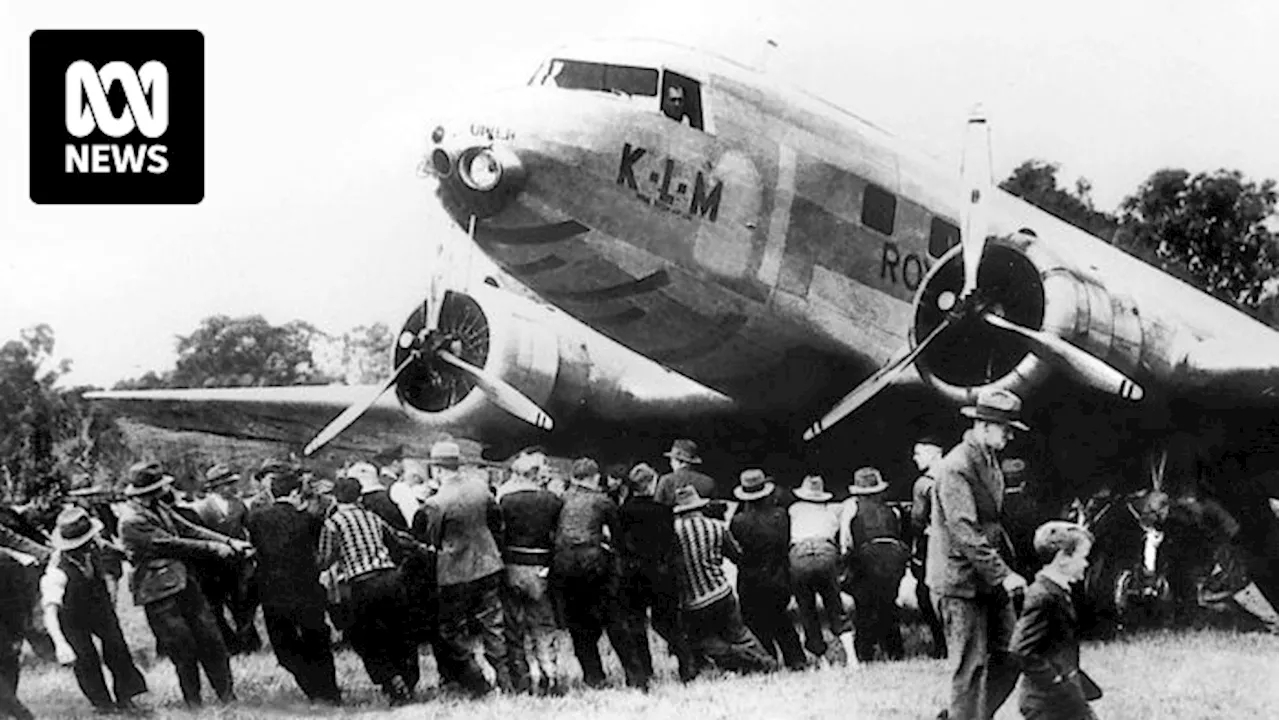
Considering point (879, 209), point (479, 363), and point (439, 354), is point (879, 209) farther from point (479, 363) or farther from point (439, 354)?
point (439, 354)

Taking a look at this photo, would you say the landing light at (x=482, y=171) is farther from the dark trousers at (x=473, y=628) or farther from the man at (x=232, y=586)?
the man at (x=232, y=586)

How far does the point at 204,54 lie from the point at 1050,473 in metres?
5.11

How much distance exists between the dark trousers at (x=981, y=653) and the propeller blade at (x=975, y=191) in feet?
5.31

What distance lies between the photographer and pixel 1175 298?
8094 mm

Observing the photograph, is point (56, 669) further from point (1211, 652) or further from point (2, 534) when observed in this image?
point (1211, 652)

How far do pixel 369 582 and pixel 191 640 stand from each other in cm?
92

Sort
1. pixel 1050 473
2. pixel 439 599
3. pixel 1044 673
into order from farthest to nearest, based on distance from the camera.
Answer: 1. pixel 1050 473
2. pixel 439 599
3. pixel 1044 673

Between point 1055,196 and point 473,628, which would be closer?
point 473,628

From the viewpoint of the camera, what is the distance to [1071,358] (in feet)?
23.7

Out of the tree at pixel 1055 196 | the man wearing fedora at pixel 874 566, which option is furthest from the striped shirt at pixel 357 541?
the tree at pixel 1055 196

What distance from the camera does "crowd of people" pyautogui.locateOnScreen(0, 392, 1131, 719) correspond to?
7.10 meters

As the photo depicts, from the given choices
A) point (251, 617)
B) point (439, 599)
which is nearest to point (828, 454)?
point (439, 599)

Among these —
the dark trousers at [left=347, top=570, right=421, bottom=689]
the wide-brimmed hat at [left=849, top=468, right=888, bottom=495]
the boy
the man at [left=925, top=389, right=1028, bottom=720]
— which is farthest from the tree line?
the boy

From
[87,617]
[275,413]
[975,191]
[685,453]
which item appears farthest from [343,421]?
[975,191]
